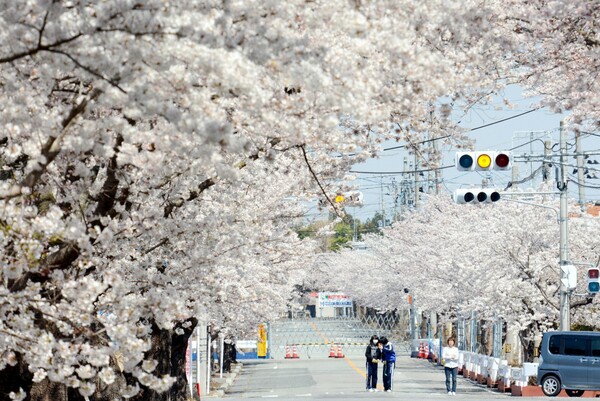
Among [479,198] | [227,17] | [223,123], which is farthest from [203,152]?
[479,198]

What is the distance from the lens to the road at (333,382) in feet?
110

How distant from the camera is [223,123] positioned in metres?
6.77

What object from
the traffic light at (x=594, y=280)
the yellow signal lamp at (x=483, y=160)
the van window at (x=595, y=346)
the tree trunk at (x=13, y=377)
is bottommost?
the van window at (x=595, y=346)

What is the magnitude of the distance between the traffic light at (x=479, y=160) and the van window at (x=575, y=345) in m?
11.0

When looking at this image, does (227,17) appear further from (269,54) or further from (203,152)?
(203,152)

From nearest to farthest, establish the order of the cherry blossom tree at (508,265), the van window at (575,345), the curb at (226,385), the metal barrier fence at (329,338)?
the van window at (575,345)
the curb at (226,385)
the cherry blossom tree at (508,265)
the metal barrier fence at (329,338)

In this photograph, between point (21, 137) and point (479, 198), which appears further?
point (479, 198)

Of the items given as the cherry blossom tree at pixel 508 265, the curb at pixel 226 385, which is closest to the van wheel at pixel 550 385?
the cherry blossom tree at pixel 508 265

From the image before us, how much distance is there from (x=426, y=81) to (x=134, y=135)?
2081 mm

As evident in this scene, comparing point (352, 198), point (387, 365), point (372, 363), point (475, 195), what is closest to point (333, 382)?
point (372, 363)

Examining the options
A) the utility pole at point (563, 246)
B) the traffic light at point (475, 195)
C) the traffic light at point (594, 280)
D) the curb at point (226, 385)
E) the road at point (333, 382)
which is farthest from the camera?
the curb at point (226, 385)

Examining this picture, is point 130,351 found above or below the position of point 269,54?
below

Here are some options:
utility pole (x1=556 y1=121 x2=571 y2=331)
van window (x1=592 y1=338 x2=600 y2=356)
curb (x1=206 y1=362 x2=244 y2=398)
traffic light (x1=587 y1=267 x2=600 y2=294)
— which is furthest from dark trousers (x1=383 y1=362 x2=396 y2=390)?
traffic light (x1=587 y1=267 x2=600 y2=294)

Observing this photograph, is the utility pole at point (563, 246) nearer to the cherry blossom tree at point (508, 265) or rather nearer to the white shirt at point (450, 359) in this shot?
the white shirt at point (450, 359)
